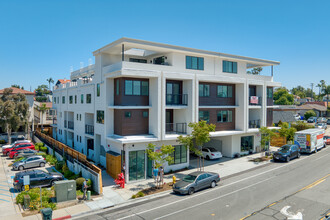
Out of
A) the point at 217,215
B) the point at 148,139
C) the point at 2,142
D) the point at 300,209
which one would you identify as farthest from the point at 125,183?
the point at 2,142

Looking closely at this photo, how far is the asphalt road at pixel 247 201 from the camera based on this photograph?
14789 millimetres

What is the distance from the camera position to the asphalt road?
1479cm

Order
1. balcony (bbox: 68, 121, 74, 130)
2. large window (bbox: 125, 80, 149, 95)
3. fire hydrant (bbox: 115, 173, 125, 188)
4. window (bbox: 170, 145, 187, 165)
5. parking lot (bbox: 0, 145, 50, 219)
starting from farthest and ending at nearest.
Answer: balcony (bbox: 68, 121, 74, 130)
window (bbox: 170, 145, 187, 165)
large window (bbox: 125, 80, 149, 95)
fire hydrant (bbox: 115, 173, 125, 188)
parking lot (bbox: 0, 145, 50, 219)

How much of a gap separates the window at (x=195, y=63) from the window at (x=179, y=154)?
845cm

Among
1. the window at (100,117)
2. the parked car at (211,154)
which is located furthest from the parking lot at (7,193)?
the parked car at (211,154)

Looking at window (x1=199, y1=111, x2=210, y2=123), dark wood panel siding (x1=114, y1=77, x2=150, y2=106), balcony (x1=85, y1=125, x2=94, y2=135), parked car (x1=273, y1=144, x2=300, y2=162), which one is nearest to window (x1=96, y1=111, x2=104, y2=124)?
dark wood panel siding (x1=114, y1=77, x2=150, y2=106)

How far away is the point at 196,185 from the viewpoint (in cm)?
1866

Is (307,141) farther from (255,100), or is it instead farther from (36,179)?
(36,179)

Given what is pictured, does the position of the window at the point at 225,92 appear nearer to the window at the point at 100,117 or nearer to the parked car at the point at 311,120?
the window at the point at 100,117

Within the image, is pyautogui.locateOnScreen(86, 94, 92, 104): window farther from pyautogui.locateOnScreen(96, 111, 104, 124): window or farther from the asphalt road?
the asphalt road

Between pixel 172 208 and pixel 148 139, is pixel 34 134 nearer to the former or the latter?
pixel 148 139

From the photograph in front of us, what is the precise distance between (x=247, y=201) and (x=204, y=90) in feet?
46.2

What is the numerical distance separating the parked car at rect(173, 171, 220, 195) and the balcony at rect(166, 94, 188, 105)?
28.4 ft

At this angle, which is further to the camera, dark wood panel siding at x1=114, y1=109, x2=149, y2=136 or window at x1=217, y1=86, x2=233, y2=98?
window at x1=217, y1=86, x2=233, y2=98
